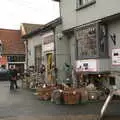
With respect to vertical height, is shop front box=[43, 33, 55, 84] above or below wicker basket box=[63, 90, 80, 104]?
above

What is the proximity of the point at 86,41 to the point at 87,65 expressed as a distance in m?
Result: 1.42

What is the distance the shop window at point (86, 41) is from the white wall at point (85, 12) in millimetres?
484

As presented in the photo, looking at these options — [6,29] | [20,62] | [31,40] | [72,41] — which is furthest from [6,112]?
[6,29]

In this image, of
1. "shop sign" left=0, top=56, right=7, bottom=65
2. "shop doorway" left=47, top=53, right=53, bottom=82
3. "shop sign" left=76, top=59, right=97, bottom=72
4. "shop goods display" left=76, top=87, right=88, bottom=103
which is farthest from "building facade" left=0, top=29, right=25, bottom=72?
"shop goods display" left=76, top=87, right=88, bottom=103

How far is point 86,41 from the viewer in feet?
69.2

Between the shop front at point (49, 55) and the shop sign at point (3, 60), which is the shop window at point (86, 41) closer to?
the shop front at point (49, 55)

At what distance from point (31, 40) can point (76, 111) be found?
17615mm

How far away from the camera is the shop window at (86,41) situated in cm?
2020

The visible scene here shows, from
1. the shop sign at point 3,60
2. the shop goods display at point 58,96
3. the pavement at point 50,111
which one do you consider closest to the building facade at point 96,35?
the shop goods display at point 58,96

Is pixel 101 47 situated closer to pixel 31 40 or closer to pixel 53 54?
pixel 53 54

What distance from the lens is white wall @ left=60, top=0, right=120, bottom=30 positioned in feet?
61.2

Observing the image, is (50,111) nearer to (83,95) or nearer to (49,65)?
(83,95)

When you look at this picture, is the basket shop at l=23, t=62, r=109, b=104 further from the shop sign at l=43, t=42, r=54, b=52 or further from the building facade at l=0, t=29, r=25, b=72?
the building facade at l=0, t=29, r=25, b=72

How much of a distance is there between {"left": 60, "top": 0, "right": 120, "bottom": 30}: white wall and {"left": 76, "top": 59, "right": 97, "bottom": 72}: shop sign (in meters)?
Answer: 2.17
